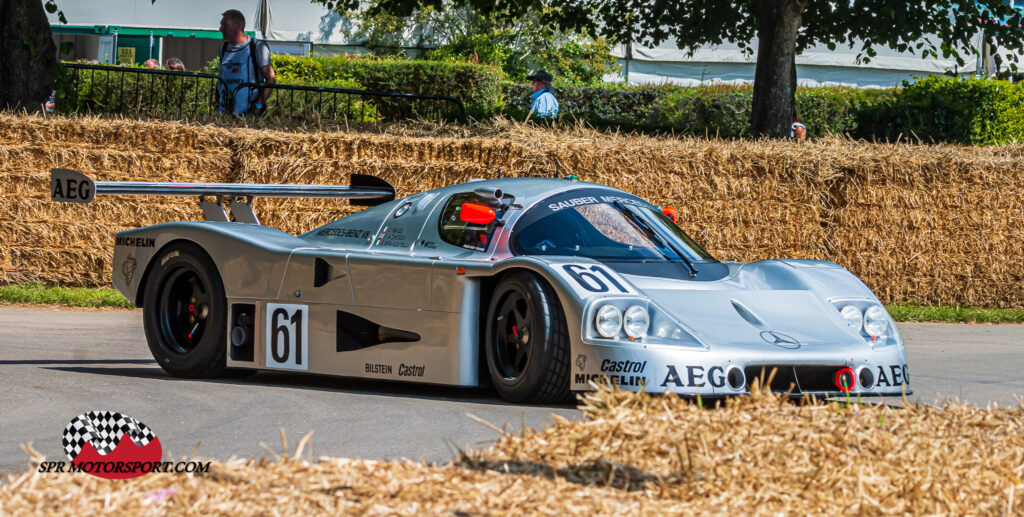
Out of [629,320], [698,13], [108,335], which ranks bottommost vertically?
[108,335]

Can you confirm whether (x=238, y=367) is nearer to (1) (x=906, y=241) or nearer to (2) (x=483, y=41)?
(1) (x=906, y=241)

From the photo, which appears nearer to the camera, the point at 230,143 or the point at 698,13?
the point at 230,143

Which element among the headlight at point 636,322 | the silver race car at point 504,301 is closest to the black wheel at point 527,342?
the silver race car at point 504,301

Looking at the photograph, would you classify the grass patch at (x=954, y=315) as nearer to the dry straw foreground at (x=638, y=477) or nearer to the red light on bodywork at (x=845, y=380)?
the red light on bodywork at (x=845, y=380)

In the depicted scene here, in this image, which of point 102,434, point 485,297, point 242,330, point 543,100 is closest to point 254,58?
point 543,100

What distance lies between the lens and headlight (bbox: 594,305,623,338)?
573 centimetres

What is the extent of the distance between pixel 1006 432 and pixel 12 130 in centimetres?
1024

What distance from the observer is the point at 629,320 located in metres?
5.79

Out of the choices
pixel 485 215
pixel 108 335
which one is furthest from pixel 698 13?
pixel 485 215

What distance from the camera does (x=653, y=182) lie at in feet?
42.3

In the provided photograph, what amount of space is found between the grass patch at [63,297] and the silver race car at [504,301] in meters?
3.83

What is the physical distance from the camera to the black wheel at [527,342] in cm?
584

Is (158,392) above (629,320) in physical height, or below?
below

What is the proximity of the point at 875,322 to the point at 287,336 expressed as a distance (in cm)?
304
